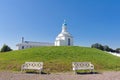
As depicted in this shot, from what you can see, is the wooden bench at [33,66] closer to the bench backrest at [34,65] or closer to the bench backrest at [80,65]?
the bench backrest at [34,65]

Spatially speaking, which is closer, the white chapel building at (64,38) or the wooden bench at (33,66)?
the wooden bench at (33,66)

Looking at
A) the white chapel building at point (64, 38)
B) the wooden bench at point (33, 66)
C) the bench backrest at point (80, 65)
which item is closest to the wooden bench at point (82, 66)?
the bench backrest at point (80, 65)

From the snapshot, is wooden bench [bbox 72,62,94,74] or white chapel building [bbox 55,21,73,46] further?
white chapel building [bbox 55,21,73,46]

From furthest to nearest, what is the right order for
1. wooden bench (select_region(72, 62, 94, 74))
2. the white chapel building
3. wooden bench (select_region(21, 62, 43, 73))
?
the white chapel building, wooden bench (select_region(72, 62, 94, 74)), wooden bench (select_region(21, 62, 43, 73))

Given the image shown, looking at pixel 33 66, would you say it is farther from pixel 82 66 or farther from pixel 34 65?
pixel 82 66

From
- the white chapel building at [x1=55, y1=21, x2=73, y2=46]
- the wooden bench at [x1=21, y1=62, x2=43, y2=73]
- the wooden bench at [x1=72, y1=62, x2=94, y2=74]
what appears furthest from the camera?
the white chapel building at [x1=55, y1=21, x2=73, y2=46]

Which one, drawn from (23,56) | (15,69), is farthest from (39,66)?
(23,56)

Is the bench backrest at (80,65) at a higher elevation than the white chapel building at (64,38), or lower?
lower

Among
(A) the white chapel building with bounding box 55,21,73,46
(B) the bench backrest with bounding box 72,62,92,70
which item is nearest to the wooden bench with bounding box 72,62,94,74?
(B) the bench backrest with bounding box 72,62,92,70

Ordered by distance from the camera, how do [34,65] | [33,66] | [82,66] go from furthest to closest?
[82,66] < [34,65] < [33,66]

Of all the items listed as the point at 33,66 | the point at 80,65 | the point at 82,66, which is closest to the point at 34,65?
the point at 33,66

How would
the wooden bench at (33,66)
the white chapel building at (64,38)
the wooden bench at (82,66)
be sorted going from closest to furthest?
the wooden bench at (33,66) → the wooden bench at (82,66) → the white chapel building at (64,38)

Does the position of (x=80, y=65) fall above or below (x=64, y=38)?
below

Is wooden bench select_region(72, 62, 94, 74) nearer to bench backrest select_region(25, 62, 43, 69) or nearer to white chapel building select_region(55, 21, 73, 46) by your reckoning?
bench backrest select_region(25, 62, 43, 69)
